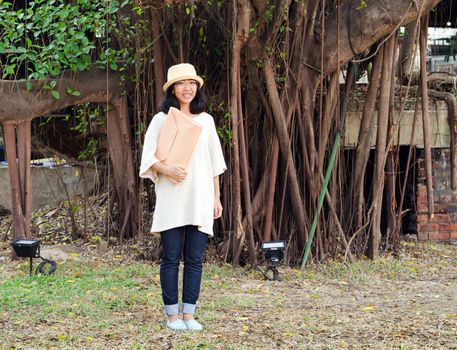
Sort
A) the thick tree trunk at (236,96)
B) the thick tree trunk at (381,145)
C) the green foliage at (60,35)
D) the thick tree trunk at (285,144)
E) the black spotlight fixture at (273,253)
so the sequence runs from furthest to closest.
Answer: the thick tree trunk at (381,145), the green foliage at (60,35), the thick tree trunk at (285,144), the black spotlight fixture at (273,253), the thick tree trunk at (236,96)

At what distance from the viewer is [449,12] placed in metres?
8.36

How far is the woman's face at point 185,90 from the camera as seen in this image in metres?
4.02

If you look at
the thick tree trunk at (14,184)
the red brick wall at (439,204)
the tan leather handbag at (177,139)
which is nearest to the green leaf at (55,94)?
the thick tree trunk at (14,184)

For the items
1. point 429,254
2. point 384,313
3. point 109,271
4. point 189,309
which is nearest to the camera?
point 189,309

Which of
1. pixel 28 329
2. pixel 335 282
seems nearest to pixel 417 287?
pixel 335 282

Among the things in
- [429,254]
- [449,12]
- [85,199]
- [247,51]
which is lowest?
[429,254]

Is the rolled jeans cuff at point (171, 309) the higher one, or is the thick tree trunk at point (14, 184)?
the thick tree trunk at point (14, 184)

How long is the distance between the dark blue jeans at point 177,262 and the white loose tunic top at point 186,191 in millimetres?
63

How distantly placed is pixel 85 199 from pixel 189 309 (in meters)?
3.71

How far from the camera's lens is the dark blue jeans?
394cm

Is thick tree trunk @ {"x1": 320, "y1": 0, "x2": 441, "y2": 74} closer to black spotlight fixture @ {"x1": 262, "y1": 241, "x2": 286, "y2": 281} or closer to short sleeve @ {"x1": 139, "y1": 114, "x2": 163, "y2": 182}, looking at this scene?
black spotlight fixture @ {"x1": 262, "y1": 241, "x2": 286, "y2": 281}

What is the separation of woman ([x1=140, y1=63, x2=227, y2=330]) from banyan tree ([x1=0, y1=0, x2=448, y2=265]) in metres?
1.63

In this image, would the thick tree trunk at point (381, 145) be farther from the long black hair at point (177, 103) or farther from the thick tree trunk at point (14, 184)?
the thick tree trunk at point (14, 184)

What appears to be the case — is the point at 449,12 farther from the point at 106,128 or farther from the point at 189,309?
the point at 189,309
